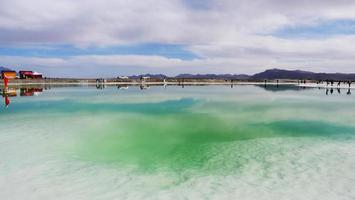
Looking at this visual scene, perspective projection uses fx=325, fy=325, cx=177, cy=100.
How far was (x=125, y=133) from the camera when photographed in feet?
69.6

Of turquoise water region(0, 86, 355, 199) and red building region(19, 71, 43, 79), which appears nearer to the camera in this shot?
turquoise water region(0, 86, 355, 199)

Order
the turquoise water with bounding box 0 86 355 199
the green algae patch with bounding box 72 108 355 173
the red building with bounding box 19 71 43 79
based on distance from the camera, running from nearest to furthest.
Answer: the turquoise water with bounding box 0 86 355 199, the green algae patch with bounding box 72 108 355 173, the red building with bounding box 19 71 43 79

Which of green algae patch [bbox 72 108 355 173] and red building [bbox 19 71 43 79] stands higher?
red building [bbox 19 71 43 79]

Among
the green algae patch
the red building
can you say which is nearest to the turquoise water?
the green algae patch

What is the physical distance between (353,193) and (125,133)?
45.7ft

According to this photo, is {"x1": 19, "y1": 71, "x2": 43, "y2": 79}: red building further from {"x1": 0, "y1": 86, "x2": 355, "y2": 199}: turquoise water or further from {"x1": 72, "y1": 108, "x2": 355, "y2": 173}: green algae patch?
{"x1": 72, "y1": 108, "x2": 355, "y2": 173}: green algae patch

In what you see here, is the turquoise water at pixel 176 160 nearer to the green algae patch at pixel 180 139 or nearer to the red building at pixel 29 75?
the green algae patch at pixel 180 139

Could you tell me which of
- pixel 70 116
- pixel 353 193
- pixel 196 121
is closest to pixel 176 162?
pixel 353 193

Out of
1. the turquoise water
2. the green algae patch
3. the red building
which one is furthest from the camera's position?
the red building

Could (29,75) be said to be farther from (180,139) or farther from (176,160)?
(176,160)

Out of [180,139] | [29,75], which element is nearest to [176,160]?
[180,139]

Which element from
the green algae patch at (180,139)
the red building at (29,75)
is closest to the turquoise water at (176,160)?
the green algae patch at (180,139)

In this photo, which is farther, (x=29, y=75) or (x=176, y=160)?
(x=29, y=75)

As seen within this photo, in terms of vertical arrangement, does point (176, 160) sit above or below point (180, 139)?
below
